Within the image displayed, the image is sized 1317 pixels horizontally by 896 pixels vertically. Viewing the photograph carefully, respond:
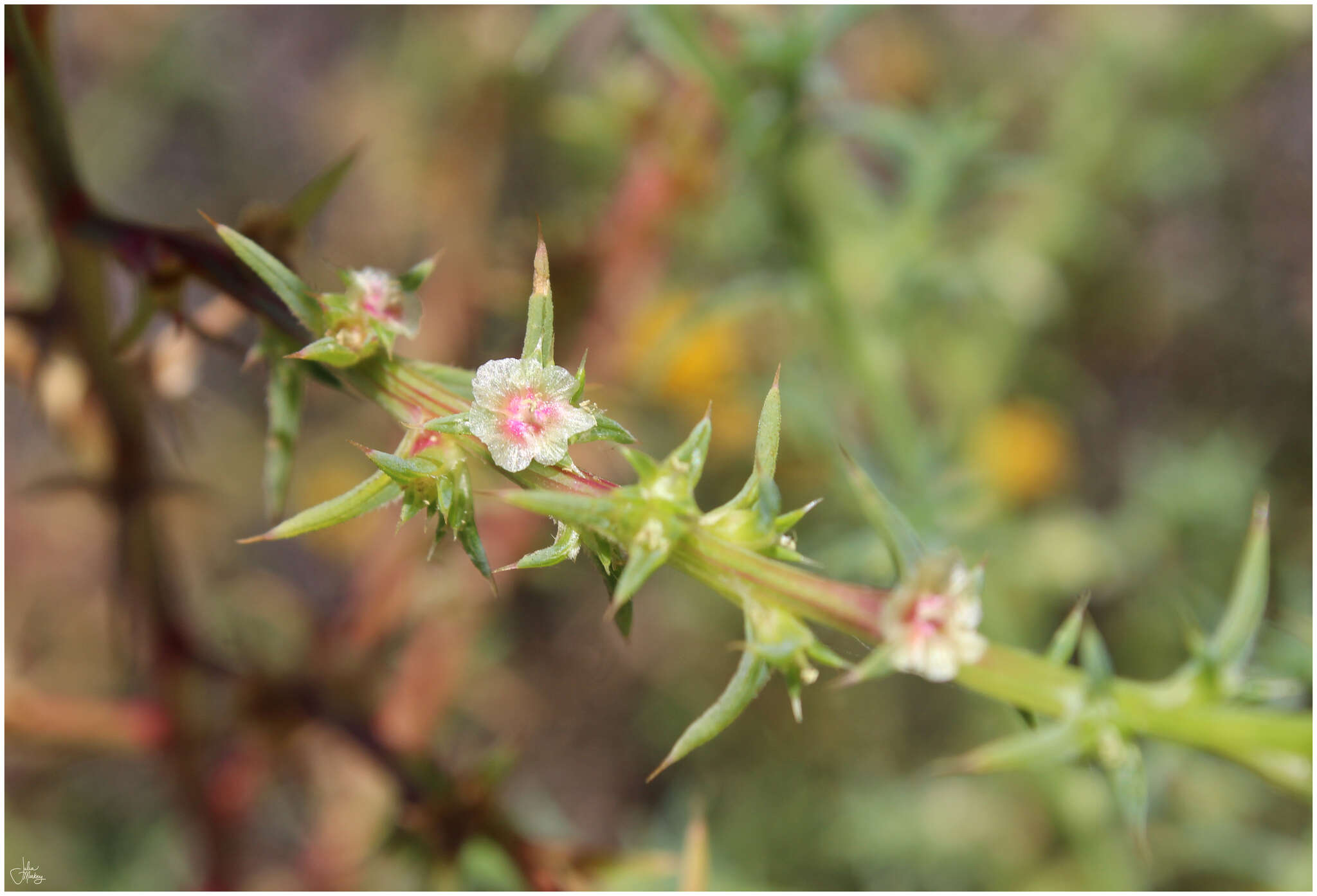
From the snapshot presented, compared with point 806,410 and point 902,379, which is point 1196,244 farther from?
point 806,410

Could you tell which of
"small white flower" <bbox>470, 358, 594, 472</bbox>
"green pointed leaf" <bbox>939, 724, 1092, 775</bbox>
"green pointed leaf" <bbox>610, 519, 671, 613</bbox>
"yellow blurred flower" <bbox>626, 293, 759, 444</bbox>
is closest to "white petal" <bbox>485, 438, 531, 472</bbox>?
"small white flower" <bbox>470, 358, 594, 472</bbox>

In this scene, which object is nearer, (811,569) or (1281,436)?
(811,569)

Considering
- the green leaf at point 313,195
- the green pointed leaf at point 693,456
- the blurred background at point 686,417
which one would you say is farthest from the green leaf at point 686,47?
the green pointed leaf at point 693,456

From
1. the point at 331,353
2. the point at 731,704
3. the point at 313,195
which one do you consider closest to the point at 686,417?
the point at 313,195

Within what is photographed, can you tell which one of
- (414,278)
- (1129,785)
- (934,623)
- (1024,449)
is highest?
(1024,449)

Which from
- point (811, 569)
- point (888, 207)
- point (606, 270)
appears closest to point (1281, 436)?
point (888, 207)

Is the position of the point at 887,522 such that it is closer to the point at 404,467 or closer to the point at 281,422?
the point at 404,467

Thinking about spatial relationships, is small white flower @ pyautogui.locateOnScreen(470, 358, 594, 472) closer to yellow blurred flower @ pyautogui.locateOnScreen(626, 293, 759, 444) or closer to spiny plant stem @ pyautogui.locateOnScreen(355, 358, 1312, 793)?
spiny plant stem @ pyautogui.locateOnScreen(355, 358, 1312, 793)
